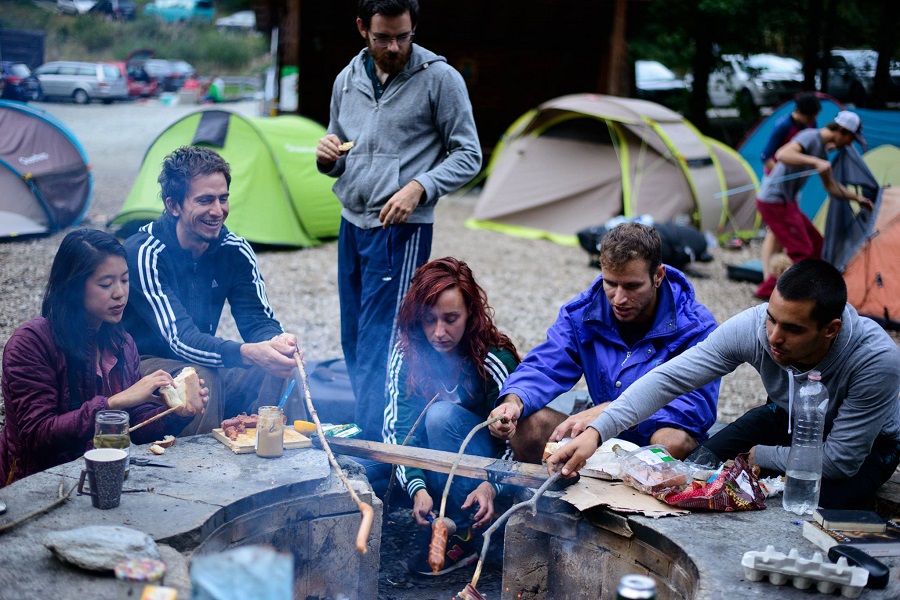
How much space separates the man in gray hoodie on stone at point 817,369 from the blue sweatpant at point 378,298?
1.13 m

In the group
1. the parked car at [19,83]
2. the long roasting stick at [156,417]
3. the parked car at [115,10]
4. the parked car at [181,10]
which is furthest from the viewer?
the parked car at [181,10]

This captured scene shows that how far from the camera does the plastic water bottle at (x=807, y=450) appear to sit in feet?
9.70

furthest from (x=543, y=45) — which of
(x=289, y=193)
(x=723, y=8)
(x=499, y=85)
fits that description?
(x=289, y=193)

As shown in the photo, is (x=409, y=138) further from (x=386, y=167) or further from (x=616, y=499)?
(x=616, y=499)

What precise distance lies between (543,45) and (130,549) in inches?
552

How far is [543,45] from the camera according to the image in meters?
15.2

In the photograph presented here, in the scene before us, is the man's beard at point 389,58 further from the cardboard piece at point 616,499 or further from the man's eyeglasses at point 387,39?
the cardboard piece at point 616,499

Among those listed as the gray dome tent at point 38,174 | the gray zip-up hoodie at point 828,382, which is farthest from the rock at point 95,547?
the gray dome tent at point 38,174

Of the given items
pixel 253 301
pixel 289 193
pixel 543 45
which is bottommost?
pixel 289 193

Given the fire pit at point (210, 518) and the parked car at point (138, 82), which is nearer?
the fire pit at point (210, 518)

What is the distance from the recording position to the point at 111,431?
9.28 ft

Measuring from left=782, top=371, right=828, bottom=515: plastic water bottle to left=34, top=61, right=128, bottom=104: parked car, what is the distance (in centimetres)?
950

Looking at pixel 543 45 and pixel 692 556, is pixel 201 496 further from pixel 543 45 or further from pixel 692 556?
pixel 543 45

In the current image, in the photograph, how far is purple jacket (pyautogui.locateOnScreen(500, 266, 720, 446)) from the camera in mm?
3449
